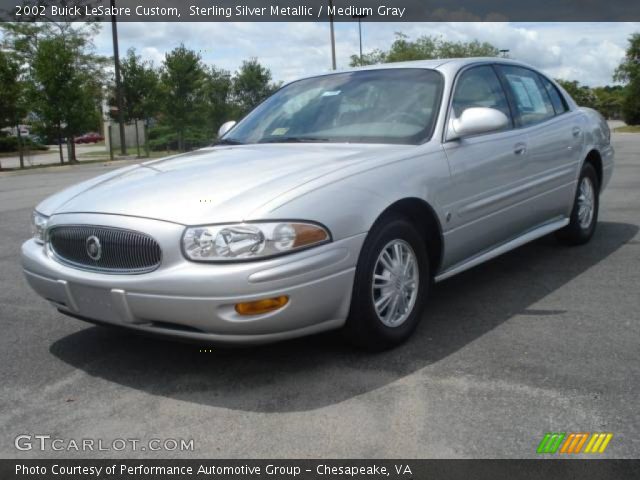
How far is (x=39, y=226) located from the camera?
3783mm

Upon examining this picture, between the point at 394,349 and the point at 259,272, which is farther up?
the point at 259,272

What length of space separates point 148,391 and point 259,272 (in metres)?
0.85

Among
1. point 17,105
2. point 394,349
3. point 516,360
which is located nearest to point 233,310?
point 394,349

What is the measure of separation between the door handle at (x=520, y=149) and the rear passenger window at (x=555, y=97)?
1.00m

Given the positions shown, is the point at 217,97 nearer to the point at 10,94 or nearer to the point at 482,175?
the point at 10,94

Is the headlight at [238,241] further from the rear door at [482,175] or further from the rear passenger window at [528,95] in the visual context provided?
the rear passenger window at [528,95]

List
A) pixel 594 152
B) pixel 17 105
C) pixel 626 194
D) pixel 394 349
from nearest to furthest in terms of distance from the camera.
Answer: pixel 394 349
pixel 594 152
pixel 626 194
pixel 17 105

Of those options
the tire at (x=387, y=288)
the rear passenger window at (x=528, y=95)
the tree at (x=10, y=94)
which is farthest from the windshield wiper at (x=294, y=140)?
the tree at (x=10, y=94)

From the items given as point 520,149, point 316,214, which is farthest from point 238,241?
point 520,149

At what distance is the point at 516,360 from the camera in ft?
11.4

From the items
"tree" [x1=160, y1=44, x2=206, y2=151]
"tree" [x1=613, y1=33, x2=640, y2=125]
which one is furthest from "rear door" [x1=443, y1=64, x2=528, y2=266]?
"tree" [x1=613, y1=33, x2=640, y2=125]
